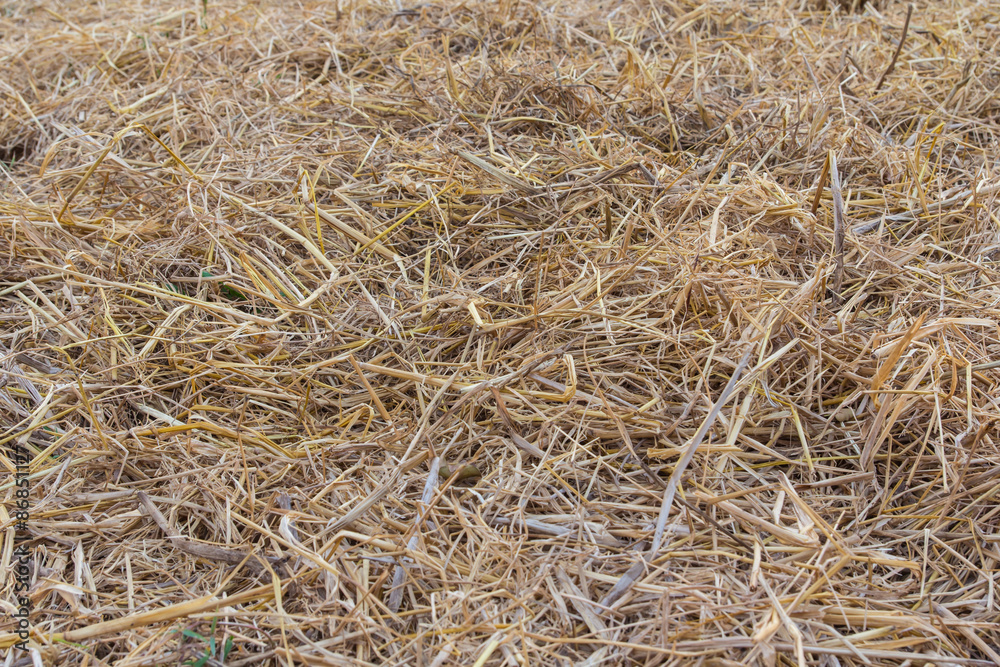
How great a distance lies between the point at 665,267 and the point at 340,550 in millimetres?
1001

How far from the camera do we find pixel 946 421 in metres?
1.52

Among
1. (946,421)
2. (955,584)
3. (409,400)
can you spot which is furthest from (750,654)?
(409,400)

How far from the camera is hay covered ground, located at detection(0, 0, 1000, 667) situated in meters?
1.32

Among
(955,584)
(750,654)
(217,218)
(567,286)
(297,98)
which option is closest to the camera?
(750,654)

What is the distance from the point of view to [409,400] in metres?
1.65

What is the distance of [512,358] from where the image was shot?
1.70 metres

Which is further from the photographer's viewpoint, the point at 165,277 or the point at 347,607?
the point at 165,277

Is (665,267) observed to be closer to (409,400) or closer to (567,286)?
(567,286)

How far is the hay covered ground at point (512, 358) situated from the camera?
1.32 metres

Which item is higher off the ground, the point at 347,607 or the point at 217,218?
the point at 217,218

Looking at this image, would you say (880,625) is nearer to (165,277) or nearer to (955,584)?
(955,584)

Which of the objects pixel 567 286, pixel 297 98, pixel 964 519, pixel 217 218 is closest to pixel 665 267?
pixel 567 286

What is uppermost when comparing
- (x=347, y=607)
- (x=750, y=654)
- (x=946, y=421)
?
(x=946, y=421)

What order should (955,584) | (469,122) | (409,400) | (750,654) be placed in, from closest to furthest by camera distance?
1. (750,654)
2. (955,584)
3. (409,400)
4. (469,122)
